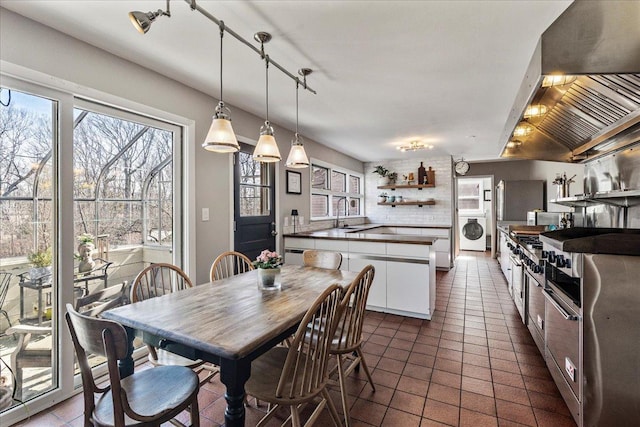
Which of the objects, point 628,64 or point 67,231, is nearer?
point 628,64

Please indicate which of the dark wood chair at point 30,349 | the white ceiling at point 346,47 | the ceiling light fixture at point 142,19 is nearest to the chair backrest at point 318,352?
the ceiling light fixture at point 142,19

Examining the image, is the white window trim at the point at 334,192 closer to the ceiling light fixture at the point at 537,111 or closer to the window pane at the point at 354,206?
the window pane at the point at 354,206

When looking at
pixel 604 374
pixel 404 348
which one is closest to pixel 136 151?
pixel 404 348

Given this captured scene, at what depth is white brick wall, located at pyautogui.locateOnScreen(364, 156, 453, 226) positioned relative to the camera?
6.29 m

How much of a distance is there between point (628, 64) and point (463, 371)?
212 cm

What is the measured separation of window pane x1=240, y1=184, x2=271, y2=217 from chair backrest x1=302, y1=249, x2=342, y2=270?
109 cm

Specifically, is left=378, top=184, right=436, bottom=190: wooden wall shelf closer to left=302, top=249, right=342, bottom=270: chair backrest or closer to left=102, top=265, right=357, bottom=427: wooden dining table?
left=302, top=249, right=342, bottom=270: chair backrest

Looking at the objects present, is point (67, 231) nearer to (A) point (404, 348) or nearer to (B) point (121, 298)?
(B) point (121, 298)

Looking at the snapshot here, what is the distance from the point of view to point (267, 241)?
3869 millimetres

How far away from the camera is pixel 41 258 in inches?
77.2

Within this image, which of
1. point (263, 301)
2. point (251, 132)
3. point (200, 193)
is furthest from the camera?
point (251, 132)

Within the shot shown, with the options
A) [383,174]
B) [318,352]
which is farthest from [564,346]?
[383,174]

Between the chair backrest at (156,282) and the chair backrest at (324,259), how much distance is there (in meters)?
1.05

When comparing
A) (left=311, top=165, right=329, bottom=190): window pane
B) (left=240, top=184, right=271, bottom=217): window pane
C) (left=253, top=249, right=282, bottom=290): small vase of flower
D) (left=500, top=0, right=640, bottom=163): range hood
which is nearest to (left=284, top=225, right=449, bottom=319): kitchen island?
(left=240, top=184, right=271, bottom=217): window pane
